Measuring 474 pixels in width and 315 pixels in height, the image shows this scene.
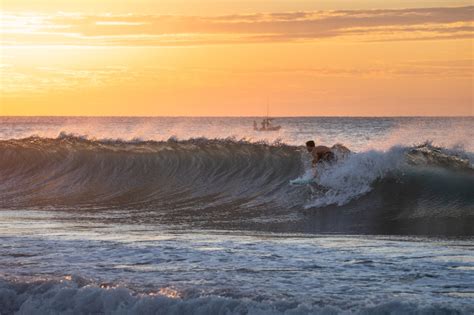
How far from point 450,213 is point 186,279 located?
9019 mm

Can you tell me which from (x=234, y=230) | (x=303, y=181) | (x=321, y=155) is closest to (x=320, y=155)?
(x=321, y=155)

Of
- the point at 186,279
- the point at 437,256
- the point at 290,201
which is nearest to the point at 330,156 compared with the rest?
the point at 290,201

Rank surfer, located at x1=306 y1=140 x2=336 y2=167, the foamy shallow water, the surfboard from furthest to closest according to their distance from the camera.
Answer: surfer, located at x1=306 y1=140 x2=336 y2=167
the surfboard
the foamy shallow water

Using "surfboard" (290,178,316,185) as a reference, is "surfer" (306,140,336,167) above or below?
above

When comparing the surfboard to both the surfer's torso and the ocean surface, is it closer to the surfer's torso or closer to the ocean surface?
the ocean surface

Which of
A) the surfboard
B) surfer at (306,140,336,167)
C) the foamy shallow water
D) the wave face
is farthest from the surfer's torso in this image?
the foamy shallow water

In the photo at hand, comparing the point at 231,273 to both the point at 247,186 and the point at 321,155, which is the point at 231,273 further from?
the point at 247,186

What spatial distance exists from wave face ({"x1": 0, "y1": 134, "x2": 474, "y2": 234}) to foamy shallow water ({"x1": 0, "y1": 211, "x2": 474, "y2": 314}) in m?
2.87

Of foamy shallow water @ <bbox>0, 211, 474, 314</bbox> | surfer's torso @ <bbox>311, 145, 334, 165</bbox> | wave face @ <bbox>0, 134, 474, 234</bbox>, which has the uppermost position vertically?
surfer's torso @ <bbox>311, 145, 334, 165</bbox>

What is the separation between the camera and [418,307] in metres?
9.11

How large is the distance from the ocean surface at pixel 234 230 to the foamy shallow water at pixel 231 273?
26 mm

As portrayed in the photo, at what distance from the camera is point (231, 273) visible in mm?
11016

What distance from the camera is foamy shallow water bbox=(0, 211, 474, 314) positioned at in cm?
954

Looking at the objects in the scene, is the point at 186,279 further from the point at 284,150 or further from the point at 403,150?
the point at 284,150
